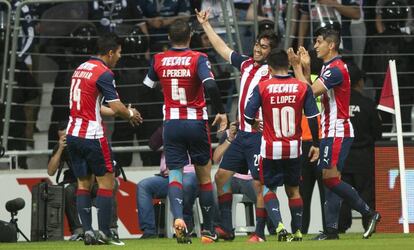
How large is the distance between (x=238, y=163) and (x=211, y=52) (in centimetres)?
402

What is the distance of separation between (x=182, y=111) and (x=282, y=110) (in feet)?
3.90

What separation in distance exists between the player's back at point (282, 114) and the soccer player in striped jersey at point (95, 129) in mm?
1503

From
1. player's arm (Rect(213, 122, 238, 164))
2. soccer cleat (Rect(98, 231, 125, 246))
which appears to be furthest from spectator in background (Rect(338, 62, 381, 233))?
soccer cleat (Rect(98, 231, 125, 246))

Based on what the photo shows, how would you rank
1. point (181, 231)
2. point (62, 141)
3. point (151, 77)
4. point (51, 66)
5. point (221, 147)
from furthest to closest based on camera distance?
point (51, 66)
point (221, 147)
point (62, 141)
point (151, 77)
point (181, 231)

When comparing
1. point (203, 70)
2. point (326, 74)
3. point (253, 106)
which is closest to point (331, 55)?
point (326, 74)

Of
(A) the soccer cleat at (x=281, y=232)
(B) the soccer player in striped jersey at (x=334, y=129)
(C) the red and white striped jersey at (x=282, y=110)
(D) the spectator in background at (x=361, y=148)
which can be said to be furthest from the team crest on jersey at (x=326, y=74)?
(D) the spectator in background at (x=361, y=148)

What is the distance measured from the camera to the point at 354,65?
724 inches

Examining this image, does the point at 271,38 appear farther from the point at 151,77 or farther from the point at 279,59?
the point at 151,77

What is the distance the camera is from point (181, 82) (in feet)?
49.4

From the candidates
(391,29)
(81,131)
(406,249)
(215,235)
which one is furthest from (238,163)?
(391,29)

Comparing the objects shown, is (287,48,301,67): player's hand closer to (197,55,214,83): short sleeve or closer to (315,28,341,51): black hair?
(315,28,341,51): black hair

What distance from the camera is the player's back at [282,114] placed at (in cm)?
1457

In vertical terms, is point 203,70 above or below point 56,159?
above

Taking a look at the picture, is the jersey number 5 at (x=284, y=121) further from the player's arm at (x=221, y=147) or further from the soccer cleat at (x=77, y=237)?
the soccer cleat at (x=77, y=237)
